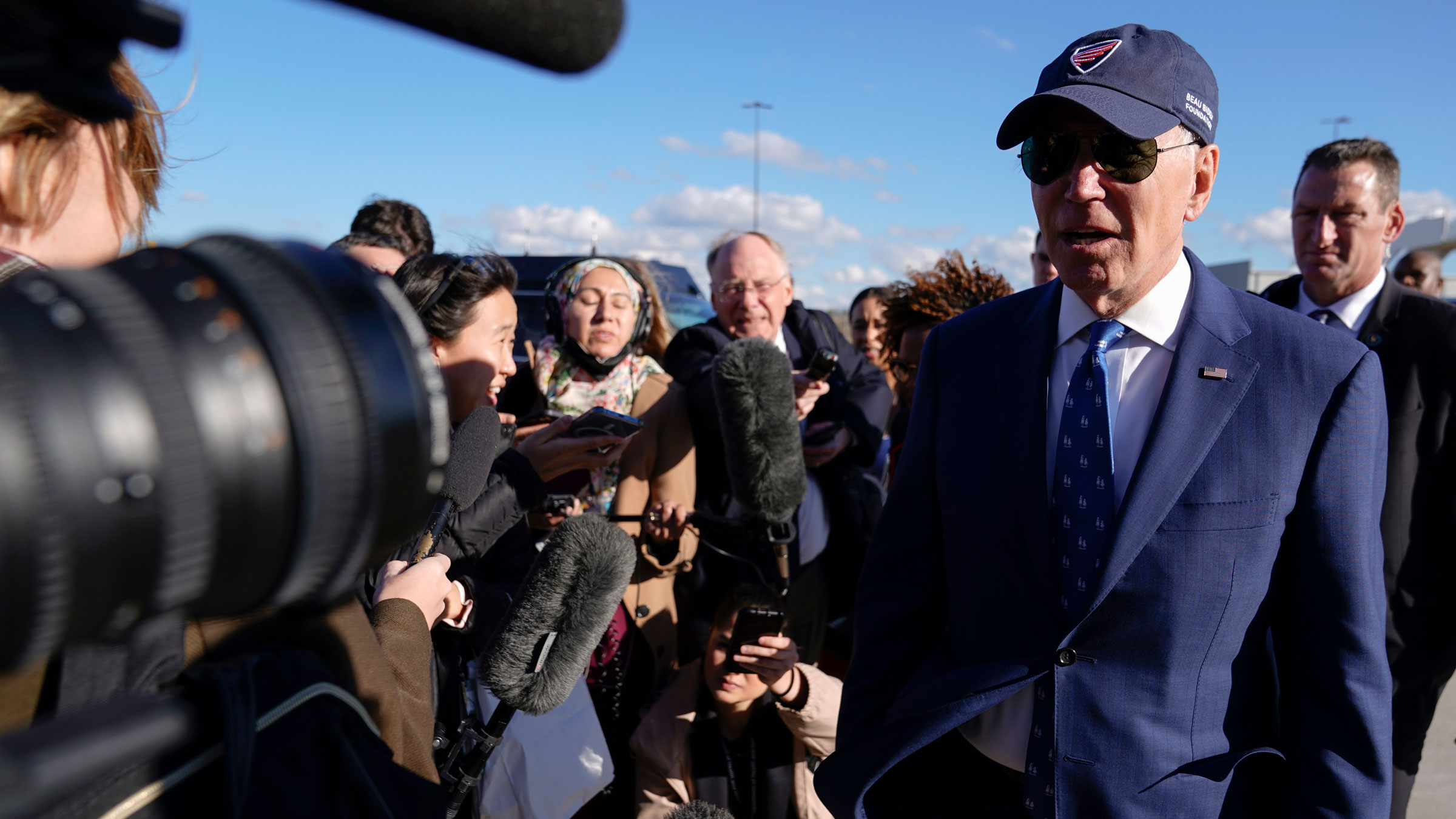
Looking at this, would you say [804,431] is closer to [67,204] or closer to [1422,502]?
[1422,502]

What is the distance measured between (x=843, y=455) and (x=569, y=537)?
1721 mm

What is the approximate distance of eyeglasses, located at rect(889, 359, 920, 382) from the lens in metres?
4.17

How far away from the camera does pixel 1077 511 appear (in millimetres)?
1605

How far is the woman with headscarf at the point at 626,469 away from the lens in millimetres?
3021

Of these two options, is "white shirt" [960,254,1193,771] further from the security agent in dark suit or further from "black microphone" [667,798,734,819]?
the security agent in dark suit

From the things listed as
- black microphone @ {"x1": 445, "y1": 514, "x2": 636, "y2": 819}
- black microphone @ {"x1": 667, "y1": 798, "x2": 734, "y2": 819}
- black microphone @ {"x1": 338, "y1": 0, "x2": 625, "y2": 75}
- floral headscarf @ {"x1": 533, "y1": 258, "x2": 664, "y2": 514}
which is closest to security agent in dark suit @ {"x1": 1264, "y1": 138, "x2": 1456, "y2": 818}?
black microphone @ {"x1": 667, "y1": 798, "x2": 734, "y2": 819}

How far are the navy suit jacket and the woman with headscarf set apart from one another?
58.4 inches

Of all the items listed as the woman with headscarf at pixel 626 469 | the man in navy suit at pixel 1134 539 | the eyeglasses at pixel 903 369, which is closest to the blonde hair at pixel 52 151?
the man in navy suit at pixel 1134 539

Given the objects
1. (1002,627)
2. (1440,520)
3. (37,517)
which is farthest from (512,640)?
(1440,520)

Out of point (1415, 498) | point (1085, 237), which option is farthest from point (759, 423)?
point (1415, 498)

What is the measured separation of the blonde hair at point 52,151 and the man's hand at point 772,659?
80.4 inches

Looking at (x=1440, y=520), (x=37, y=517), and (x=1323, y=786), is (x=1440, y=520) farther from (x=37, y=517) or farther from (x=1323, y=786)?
(x=37, y=517)

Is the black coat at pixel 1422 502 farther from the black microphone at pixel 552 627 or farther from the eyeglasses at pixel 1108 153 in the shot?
the black microphone at pixel 552 627

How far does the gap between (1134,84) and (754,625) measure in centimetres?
182
